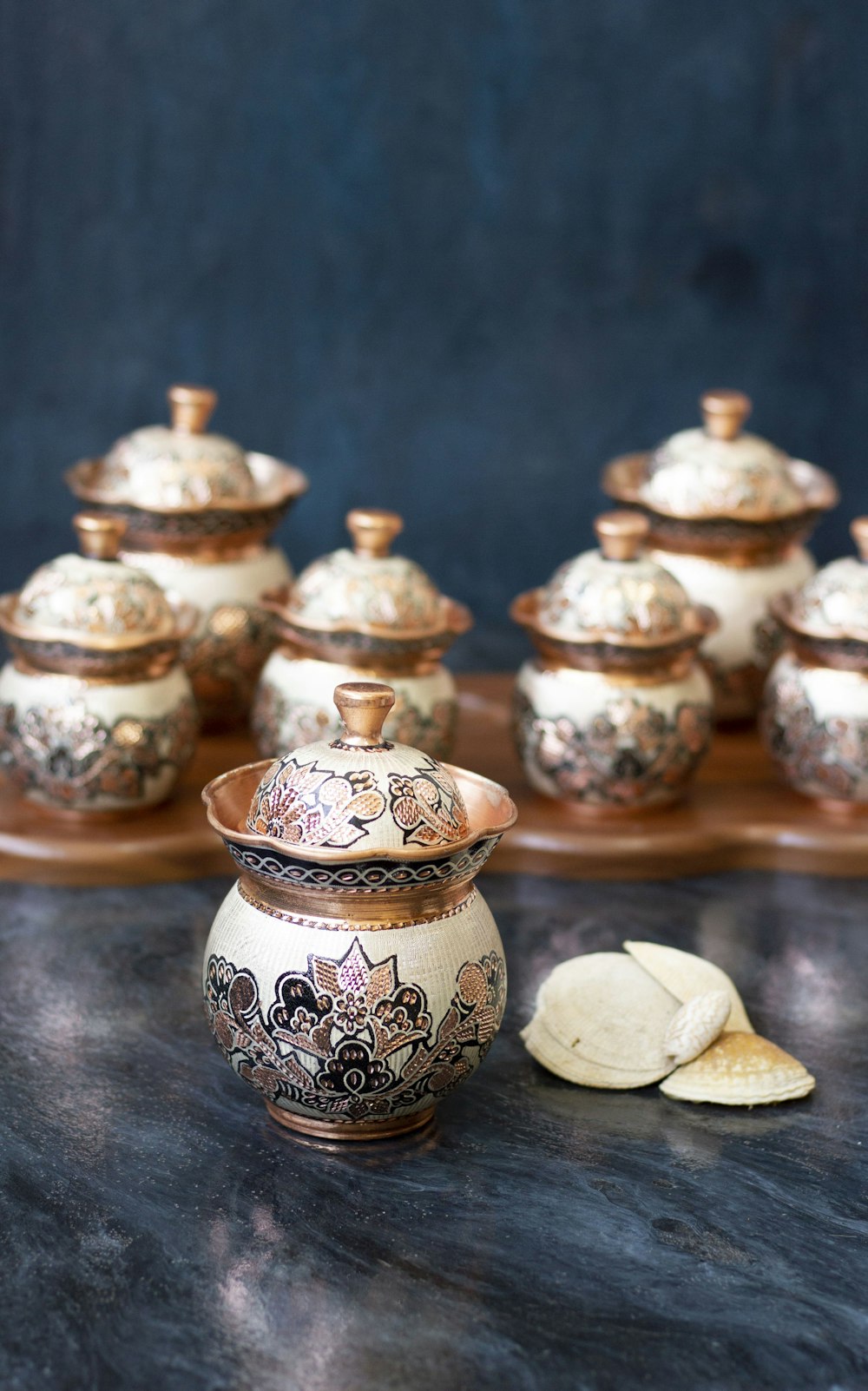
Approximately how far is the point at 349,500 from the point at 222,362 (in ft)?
1.41

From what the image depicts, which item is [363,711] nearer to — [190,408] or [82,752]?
[82,752]

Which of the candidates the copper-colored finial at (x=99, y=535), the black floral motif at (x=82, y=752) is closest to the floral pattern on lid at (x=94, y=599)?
the copper-colored finial at (x=99, y=535)

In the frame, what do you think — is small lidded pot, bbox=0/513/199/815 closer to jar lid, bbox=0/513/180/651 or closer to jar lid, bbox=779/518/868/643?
jar lid, bbox=0/513/180/651

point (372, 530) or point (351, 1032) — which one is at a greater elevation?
point (372, 530)

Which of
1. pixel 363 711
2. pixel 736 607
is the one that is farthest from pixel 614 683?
pixel 363 711

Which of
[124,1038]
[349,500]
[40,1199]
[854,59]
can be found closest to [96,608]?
[124,1038]

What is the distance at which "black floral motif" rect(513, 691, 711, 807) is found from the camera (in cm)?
265

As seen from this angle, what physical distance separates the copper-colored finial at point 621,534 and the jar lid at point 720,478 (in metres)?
0.32

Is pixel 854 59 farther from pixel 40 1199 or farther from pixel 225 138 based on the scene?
pixel 40 1199

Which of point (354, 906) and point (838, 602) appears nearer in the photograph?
point (354, 906)

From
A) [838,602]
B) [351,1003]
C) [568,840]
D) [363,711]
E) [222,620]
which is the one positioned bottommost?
[568,840]

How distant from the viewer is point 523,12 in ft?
14.7

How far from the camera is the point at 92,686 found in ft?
8.43

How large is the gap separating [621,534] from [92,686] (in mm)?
712
